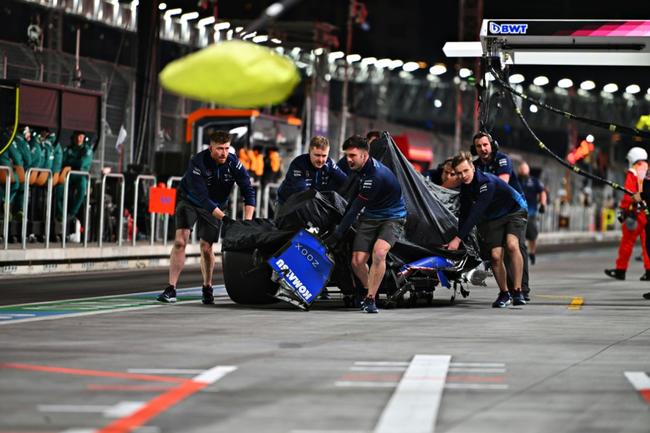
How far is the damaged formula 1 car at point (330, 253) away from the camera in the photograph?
1616cm

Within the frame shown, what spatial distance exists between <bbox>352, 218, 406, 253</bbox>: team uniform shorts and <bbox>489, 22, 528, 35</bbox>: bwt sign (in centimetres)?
292

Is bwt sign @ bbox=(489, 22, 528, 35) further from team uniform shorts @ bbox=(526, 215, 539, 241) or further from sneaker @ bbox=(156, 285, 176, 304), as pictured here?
team uniform shorts @ bbox=(526, 215, 539, 241)

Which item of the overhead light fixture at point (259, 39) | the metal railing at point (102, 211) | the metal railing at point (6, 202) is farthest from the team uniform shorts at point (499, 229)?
the overhead light fixture at point (259, 39)

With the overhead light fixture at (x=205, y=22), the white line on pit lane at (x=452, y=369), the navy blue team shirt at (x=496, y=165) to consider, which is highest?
the overhead light fixture at (x=205, y=22)

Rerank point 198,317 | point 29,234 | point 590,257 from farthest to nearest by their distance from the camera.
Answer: point 590,257, point 29,234, point 198,317

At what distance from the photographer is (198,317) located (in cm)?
1522

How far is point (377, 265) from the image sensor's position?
1595 cm

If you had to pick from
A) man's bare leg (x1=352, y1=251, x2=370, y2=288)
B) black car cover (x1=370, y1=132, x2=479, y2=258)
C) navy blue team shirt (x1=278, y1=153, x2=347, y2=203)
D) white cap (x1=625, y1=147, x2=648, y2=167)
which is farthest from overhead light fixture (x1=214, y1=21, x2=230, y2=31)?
man's bare leg (x1=352, y1=251, x2=370, y2=288)

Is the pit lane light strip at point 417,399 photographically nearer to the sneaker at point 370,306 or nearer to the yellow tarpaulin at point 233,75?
the yellow tarpaulin at point 233,75

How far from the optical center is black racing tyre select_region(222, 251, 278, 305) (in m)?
16.8

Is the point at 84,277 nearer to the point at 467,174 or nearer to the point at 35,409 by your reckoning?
the point at 467,174

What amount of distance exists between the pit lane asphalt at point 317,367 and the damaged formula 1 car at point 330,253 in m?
0.30

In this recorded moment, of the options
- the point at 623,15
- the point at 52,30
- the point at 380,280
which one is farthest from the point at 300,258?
the point at 623,15

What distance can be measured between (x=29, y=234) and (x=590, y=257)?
56.2 ft
